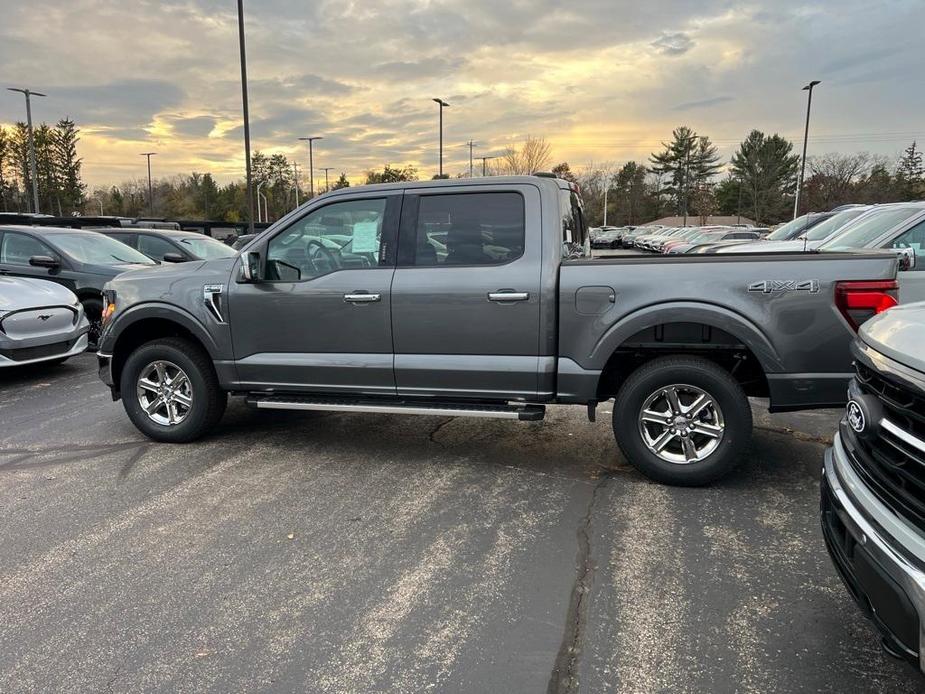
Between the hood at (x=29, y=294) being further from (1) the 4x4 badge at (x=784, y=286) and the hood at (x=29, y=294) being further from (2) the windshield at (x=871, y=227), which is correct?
(2) the windshield at (x=871, y=227)

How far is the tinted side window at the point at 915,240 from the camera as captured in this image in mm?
7051

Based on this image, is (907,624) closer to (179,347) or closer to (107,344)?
(179,347)

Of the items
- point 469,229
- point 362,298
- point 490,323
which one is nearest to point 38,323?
point 362,298

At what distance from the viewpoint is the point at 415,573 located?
3.34m

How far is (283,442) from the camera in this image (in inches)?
216

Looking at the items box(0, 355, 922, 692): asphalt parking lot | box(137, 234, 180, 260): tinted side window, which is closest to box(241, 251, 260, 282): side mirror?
box(0, 355, 922, 692): asphalt parking lot

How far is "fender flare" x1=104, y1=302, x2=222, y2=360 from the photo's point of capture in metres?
5.12

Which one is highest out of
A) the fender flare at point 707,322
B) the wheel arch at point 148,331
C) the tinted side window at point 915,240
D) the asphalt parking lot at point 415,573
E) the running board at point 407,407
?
the tinted side window at point 915,240

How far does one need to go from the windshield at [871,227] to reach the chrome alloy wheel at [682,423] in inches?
195

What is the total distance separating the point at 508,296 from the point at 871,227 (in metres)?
6.10

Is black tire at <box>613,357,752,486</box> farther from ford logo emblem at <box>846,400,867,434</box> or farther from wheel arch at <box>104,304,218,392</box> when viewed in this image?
wheel arch at <box>104,304,218,392</box>

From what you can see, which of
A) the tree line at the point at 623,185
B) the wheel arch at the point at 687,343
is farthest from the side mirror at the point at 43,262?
the tree line at the point at 623,185

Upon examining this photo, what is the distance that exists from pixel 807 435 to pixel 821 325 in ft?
6.60

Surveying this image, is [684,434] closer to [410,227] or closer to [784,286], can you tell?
[784,286]
